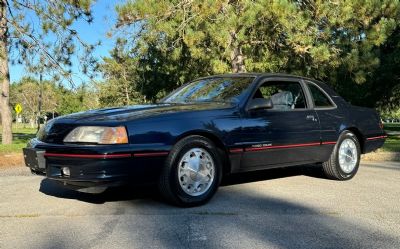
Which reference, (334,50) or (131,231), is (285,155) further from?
(334,50)

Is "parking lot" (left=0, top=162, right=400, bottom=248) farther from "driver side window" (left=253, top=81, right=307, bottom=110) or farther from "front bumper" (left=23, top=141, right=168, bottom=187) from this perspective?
"driver side window" (left=253, top=81, right=307, bottom=110)

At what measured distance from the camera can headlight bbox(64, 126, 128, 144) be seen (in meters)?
4.83

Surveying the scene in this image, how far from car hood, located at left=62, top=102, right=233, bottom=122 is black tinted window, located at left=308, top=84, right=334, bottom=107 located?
1748 mm

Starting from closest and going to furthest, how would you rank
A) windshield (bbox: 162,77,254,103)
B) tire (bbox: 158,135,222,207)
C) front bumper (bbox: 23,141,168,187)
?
front bumper (bbox: 23,141,168,187), tire (bbox: 158,135,222,207), windshield (bbox: 162,77,254,103)

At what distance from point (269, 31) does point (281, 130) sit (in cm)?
791

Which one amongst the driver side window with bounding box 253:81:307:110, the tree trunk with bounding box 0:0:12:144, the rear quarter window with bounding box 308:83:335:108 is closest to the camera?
the driver side window with bounding box 253:81:307:110

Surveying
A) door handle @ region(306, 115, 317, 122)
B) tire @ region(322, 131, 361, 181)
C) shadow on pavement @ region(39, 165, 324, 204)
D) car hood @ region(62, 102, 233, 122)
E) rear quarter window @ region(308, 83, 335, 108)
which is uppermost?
rear quarter window @ region(308, 83, 335, 108)

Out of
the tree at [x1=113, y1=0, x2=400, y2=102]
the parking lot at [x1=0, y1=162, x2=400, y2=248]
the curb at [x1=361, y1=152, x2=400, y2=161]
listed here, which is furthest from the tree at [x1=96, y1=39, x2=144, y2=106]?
the parking lot at [x1=0, y1=162, x2=400, y2=248]

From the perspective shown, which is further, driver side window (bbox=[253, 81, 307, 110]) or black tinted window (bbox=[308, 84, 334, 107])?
black tinted window (bbox=[308, 84, 334, 107])

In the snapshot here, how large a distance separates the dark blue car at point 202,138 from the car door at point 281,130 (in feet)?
0.04

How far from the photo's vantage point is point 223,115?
18.3ft

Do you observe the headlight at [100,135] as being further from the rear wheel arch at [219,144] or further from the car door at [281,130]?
the car door at [281,130]

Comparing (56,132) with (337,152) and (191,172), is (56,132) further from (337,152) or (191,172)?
(337,152)

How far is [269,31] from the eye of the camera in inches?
533
